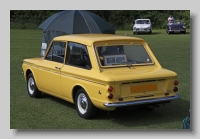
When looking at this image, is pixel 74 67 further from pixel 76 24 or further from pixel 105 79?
pixel 76 24

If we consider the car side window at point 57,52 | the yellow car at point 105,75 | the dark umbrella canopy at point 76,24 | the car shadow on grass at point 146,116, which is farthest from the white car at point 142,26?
the car shadow on grass at point 146,116

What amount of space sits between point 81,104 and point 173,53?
13.7 meters

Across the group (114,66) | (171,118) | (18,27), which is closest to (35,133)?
(114,66)

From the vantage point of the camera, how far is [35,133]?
7.27 m

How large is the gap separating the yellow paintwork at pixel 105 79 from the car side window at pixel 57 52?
0.13 metres

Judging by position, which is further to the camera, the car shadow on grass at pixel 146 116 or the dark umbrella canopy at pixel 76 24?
the dark umbrella canopy at pixel 76 24

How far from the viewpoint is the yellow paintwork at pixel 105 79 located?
7.48 meters

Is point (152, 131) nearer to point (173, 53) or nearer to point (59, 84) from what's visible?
point (59, 84)

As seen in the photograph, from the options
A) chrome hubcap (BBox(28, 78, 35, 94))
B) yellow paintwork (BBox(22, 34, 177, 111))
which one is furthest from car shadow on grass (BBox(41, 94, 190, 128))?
chrome hubcap (BBox(28, 78, 35, 94))

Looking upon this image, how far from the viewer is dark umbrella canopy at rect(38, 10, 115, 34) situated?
50.4ft

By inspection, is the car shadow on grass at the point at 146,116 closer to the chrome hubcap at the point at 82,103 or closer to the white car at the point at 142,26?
the chrome hubcap at the point at 82,103

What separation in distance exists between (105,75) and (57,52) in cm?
208

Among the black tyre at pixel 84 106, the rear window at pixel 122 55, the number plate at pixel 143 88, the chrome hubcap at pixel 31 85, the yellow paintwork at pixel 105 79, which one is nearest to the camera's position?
the yellow paintwork at pixel 105 79

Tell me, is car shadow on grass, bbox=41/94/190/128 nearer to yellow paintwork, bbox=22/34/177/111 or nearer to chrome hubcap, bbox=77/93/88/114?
chrome hubcap, bbox=77/93/88/114
